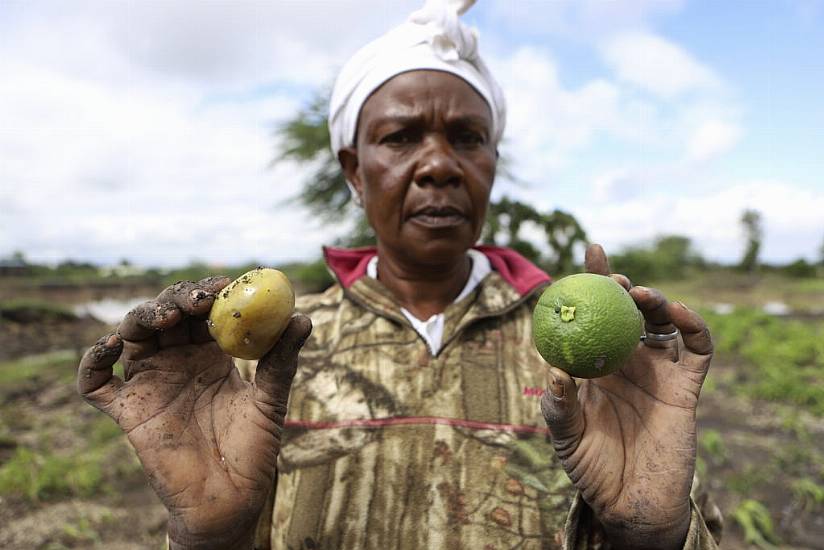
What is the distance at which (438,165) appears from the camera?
2100 millimetres

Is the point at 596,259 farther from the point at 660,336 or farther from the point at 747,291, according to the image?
the point at 747,291

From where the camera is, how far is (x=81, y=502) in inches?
208

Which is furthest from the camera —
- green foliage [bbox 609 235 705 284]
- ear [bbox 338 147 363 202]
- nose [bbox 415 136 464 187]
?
green foliage [bbox 609 235 705 284]

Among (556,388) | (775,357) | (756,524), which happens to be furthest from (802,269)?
(556,388)

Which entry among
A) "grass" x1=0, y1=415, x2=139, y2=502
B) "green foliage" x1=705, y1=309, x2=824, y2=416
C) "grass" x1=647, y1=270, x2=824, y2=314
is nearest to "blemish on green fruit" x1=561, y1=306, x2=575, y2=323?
"grass" x1=0, y1=415, x2=139, y2=502

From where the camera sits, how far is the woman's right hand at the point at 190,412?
4.86 feet

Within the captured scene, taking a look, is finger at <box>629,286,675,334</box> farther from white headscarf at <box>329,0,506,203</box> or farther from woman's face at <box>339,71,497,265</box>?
white headscarf at <box>329,0,506,203</box>

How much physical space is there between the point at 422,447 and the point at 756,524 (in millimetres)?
4531

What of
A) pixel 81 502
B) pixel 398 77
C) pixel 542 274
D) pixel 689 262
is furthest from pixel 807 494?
pixel 689 262

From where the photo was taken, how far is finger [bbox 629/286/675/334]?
154 cm

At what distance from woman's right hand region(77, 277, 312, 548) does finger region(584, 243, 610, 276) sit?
0.89 meters

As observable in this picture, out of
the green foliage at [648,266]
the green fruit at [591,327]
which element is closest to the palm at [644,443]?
the green fruit at [591,327]

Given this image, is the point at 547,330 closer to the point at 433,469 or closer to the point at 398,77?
the point at 433,469

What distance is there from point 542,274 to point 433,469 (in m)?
0.95
